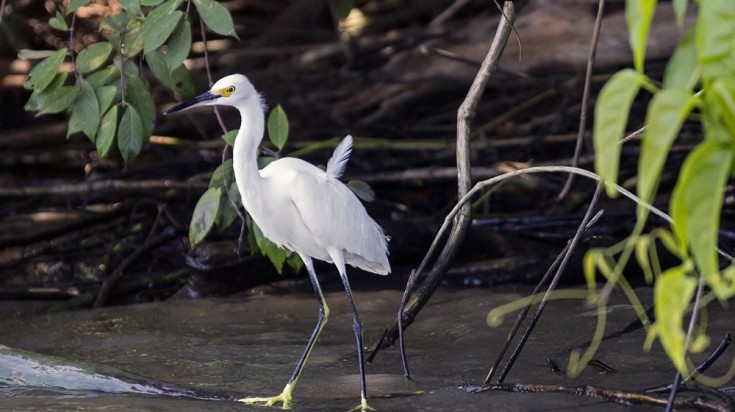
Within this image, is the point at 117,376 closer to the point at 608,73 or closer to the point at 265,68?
the point at 608,73

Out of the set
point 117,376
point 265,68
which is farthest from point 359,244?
point 265,68

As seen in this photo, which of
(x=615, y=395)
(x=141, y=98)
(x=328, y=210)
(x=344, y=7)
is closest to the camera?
(x=615, y=395)

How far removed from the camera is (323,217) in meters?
3.21

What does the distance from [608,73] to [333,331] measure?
242cm

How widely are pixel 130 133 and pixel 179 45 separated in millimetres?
422

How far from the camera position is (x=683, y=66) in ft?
3.96

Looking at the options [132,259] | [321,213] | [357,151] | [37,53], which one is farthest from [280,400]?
[357,151]

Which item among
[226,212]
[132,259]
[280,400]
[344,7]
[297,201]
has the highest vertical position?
[344,7]

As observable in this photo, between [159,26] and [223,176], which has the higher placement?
[159,26]

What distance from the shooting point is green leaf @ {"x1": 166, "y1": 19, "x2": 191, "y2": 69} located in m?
3.11

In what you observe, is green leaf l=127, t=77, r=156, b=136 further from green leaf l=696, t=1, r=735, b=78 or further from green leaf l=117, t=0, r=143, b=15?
green leaf l=696, t=1, r=735, b=78

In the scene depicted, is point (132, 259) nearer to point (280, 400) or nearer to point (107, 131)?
point (107, 131)

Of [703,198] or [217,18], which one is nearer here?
[703,198]

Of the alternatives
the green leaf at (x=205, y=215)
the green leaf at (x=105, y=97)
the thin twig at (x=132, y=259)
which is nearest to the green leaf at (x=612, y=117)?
the green leaf at (x=205, y=215)
